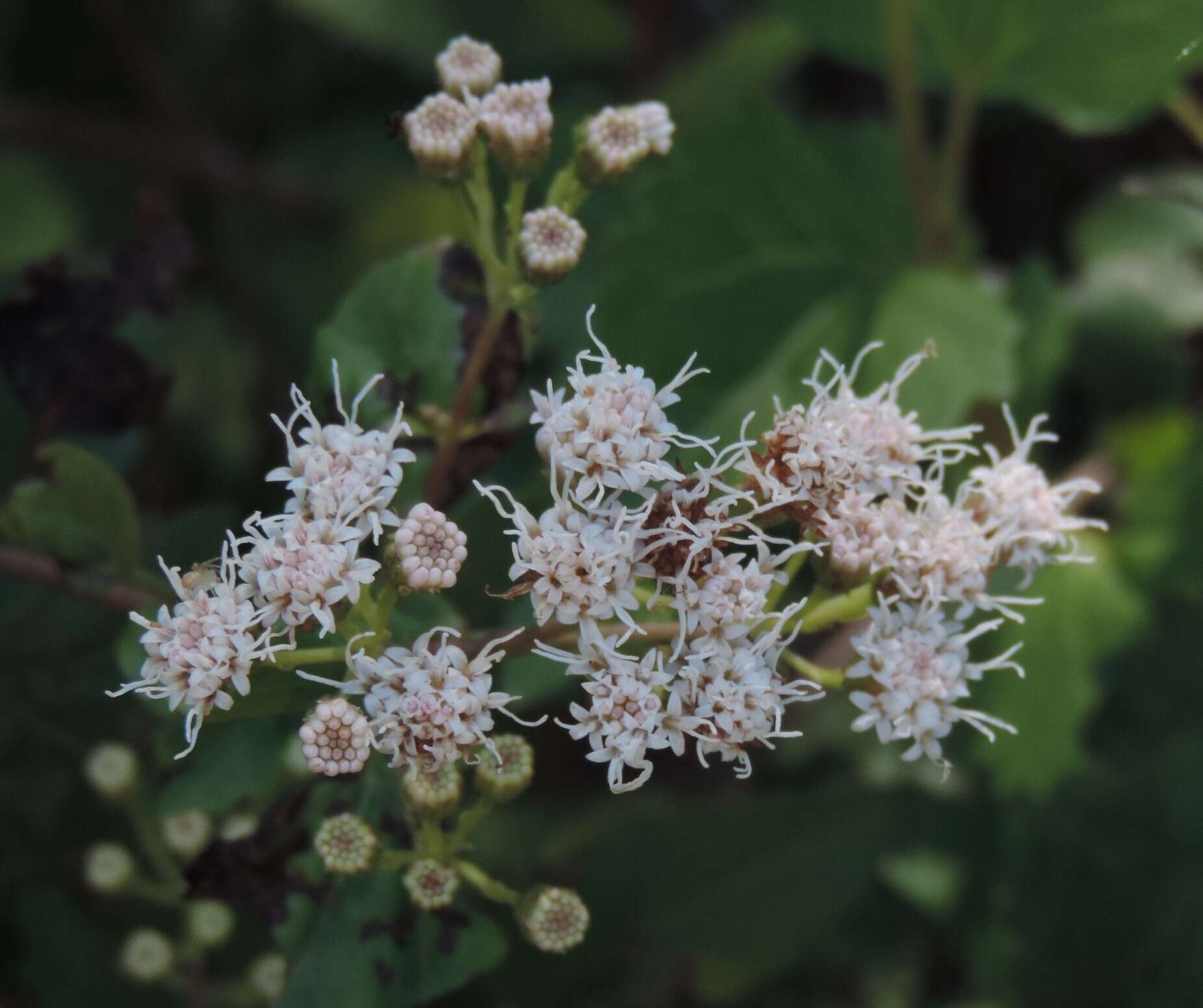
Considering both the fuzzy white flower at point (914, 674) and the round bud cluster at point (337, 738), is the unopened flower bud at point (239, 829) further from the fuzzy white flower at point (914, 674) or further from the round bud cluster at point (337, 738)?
the fuzzy white flower at point (914, 674)

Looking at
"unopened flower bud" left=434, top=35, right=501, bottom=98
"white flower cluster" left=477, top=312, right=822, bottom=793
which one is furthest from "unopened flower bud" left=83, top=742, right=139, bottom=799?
"unopened flower bud" left=434, top=35, right=501, bottom=98

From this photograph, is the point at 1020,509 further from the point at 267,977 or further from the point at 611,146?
the point at 267,977

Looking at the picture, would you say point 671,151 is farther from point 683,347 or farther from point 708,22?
point 708,22

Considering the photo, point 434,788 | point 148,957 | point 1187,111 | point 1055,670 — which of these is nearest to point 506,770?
point 434,788

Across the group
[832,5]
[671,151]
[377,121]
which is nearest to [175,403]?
[377,121]

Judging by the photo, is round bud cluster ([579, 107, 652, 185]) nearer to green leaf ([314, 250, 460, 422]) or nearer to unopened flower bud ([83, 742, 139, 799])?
green leaf ([314, 250, 460, 422])

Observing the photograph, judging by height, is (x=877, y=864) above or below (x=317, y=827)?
above

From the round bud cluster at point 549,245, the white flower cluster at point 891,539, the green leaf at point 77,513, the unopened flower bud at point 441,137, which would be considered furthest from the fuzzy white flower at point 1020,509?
the green leaf at point 77,513
